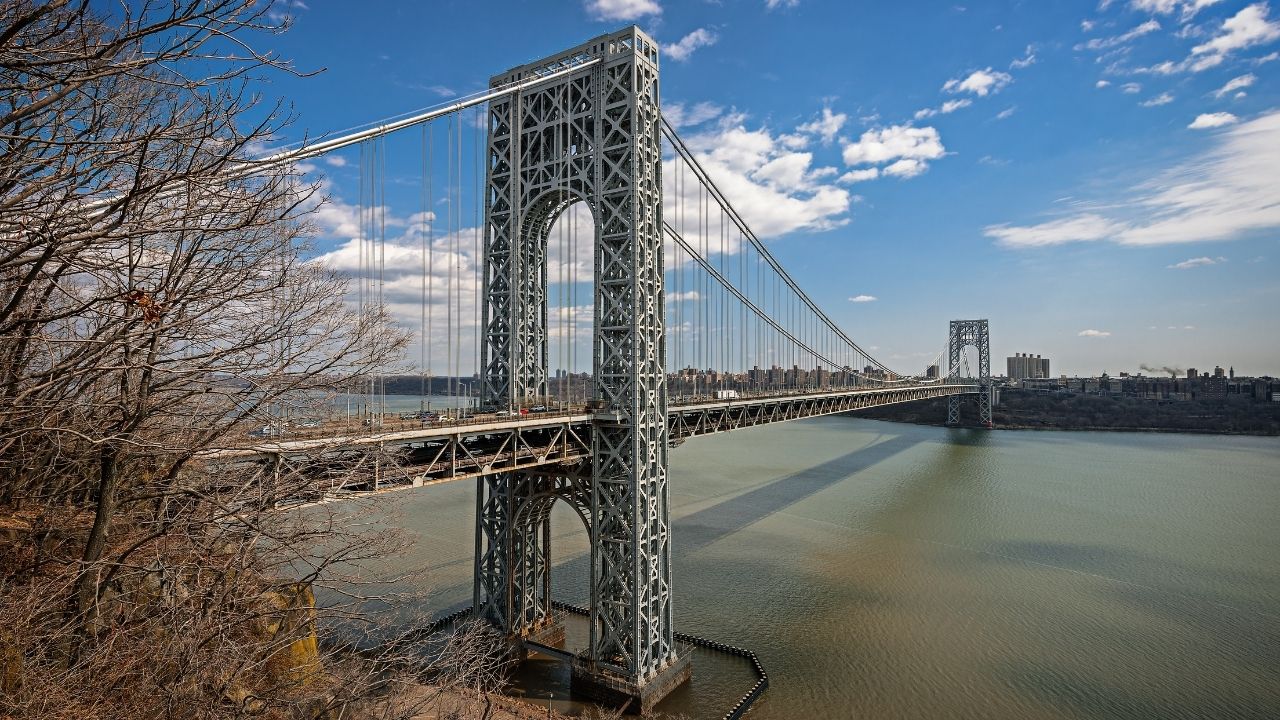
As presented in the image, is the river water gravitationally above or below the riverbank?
below

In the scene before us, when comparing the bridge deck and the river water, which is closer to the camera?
the bridge deck

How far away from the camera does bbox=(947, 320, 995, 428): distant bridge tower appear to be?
85.0 metres

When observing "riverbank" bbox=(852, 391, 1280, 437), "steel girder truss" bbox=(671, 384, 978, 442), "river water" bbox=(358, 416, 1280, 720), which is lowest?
"river water" bbox=(358, 416, 1280, 720)

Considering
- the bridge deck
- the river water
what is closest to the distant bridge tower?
the river water

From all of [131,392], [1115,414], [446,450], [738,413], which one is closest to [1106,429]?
[1115,414]

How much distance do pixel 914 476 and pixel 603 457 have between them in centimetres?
3935

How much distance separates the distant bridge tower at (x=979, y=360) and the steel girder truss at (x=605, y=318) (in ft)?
269

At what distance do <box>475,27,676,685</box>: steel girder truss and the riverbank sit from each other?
204 feet

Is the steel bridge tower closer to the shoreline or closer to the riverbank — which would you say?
the riverbank

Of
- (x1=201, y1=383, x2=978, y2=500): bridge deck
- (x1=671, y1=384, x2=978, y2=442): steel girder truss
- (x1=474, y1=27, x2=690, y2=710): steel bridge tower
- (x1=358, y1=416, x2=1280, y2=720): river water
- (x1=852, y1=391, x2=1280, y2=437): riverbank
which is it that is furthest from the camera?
(x1=852, y1=391, x2=1280, y2=437): riverbank

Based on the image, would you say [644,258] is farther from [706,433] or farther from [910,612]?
[910,612]

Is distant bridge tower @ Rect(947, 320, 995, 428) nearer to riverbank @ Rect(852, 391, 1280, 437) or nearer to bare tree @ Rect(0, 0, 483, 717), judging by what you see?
riverbank @ Rect(852, 391, 1280, 437)

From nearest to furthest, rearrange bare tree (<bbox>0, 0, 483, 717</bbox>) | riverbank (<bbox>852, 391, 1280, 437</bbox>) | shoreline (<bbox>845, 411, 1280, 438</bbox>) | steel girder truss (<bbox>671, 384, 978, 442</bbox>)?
bare tree (<bbox>0, 0, 483, 717</bbox>), steel girder truss (<bbox>671, 384, 978, 442</bbox>), shoreline (<bbox>845, 411, 1280, 438</bbox>), riverbank (<bbox>852, 391, 1280, 437</bbox>)

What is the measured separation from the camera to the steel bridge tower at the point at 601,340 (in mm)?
14891
